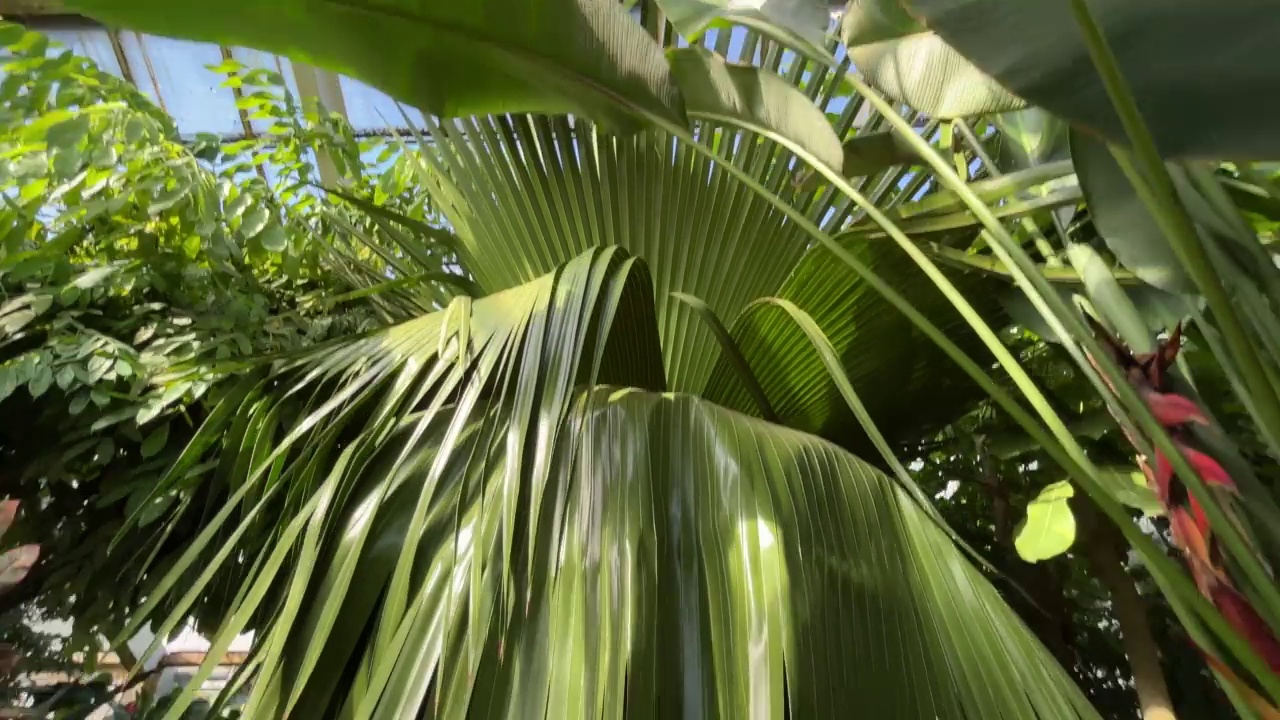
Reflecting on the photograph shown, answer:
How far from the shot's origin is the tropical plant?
40 cm

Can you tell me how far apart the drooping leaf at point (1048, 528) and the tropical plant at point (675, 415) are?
8 centimetres

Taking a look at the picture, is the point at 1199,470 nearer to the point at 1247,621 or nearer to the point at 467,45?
the point at 1247,621

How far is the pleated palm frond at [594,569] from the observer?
0.41 metres

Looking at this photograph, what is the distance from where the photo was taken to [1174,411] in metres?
0.39

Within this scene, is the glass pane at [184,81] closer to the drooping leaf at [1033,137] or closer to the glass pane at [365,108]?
the glass pane at [365,108]

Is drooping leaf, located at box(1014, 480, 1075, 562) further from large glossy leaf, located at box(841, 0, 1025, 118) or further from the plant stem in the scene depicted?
large glossy leaf, located at box(841, 0, 1025, 118)

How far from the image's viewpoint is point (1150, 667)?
71cm

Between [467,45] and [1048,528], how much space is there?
59 cm

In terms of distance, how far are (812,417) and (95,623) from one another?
2.73 feet

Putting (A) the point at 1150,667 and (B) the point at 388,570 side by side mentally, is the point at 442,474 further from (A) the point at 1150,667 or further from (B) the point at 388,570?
(A) the point at 1150,667

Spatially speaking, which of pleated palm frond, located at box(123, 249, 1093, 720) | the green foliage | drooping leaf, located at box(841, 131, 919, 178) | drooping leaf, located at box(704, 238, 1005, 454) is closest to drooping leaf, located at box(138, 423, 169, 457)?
the green foliage

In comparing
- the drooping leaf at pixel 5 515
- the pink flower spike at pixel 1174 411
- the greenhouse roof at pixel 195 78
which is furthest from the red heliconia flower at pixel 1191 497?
the greenhouse roof at pixel 195 78

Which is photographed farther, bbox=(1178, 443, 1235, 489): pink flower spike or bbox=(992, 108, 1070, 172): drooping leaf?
bbox=(992, 108, 1070, 172): drooping leaf

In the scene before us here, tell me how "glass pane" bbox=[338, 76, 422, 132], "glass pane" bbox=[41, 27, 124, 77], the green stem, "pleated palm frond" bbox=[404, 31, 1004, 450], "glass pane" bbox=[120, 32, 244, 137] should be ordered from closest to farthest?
the green stem
"pleated palm frond" bbox=[404, 31, 1004, 450]
"glass pane" bbox=[41, 27, 124, 77]
"glass pane" bbox=[120, 32, 244, 137]
"glass pane" bbox=[338, 76, 422, 132]
